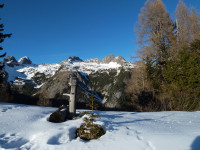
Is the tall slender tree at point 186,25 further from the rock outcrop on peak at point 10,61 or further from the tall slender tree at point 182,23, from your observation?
the rock outcrop on peak at point 10,61

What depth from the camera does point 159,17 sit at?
1351 cm

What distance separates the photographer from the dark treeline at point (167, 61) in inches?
376

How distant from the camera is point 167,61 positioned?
37.3ft

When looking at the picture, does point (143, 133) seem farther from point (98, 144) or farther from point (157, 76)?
point (157, 76)

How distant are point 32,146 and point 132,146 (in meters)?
2.54

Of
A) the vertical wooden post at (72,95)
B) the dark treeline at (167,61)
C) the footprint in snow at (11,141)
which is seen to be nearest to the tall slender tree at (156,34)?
the dark treeline at (167,61)

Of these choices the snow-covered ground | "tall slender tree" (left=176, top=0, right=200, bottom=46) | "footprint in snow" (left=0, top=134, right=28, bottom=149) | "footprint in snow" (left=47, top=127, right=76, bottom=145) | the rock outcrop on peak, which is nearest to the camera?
the snow-covered ground

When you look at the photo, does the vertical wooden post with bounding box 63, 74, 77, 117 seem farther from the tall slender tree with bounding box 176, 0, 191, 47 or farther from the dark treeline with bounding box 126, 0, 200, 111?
the tall slender tree with bounding box 176, 0, 191, 47

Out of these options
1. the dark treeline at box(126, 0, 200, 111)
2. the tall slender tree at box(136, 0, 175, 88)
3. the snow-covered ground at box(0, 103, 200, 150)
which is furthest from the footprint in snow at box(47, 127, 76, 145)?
the tall slender tree at box(136, 0, 175, 88)

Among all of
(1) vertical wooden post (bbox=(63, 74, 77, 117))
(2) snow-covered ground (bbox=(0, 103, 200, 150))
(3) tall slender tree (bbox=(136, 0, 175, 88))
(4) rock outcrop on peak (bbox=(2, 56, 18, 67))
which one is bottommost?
(2) snow-covered ground (bbox=(0, 103, 200, 150))

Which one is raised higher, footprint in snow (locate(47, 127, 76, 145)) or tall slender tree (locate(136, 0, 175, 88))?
tall slender tree (locate(136, 0, 175, 88))

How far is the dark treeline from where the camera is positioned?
9.54 meters

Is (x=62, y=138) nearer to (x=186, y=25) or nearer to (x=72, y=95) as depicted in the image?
(x=72, y=95)

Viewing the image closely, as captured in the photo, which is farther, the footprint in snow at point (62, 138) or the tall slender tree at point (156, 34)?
the tall slender tree at point (156, 34)
